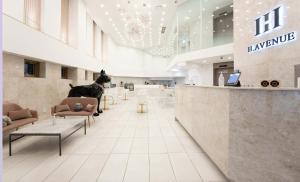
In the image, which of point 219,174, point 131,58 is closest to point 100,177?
point 219,174

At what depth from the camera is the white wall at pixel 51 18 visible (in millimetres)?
6508

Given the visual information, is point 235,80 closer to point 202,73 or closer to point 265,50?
point 265,50

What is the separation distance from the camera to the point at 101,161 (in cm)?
326

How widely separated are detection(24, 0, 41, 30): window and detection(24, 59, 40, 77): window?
4.03ft

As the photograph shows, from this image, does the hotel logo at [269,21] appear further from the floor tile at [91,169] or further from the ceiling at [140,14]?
the ceiling at [140,14]

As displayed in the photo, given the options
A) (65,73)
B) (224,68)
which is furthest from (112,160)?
(224,68)

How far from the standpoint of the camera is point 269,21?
4949mm

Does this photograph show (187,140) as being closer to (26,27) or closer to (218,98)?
(218,98)

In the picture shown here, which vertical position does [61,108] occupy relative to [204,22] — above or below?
below

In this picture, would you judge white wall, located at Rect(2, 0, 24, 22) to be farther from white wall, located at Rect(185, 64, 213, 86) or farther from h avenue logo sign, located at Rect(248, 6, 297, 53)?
white wall, located at Rect(185, 64, 213, 86)

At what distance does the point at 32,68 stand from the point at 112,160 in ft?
17.1

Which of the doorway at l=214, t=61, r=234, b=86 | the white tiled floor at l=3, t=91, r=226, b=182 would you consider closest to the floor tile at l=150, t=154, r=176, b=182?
the white tiled floor at l=3, t=91, r=226, b=182

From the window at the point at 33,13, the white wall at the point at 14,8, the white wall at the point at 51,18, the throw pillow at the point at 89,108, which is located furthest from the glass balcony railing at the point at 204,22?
the white wall at the point at 14,8

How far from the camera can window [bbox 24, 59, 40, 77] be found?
20.4 ft
